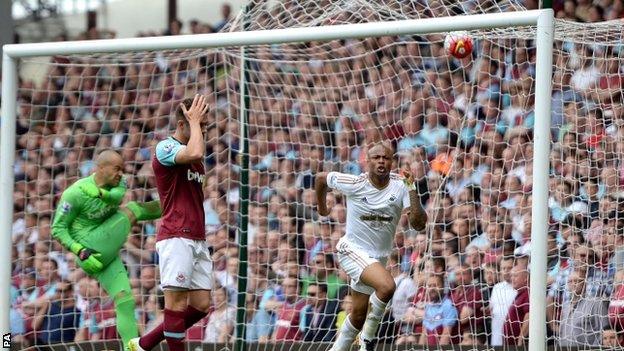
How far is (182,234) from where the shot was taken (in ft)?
30.1

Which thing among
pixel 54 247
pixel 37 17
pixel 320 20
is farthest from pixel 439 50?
pixel 37 17

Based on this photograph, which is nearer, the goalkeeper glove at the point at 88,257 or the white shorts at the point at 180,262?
the white shorts at the point at 180,262

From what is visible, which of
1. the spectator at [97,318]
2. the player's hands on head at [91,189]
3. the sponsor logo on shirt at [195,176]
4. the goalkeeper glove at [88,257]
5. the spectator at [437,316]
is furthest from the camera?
the spectator at [97,318]

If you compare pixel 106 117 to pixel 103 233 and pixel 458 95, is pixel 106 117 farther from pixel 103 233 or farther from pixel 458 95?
pixel 458 95

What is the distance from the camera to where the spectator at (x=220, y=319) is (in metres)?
12.0

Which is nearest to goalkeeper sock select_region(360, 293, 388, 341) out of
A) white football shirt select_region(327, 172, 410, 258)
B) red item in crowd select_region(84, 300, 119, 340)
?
white football shirt select_region(327, 172, 410, 258)

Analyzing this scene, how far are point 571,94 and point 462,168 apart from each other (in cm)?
108

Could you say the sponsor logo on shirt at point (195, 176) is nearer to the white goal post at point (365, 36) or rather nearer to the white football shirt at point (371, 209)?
the white goal post at point (365, 36)

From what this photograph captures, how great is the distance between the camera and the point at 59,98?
14.0 metres

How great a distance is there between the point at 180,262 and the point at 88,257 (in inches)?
62.5

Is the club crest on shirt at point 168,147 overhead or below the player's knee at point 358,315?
overhead

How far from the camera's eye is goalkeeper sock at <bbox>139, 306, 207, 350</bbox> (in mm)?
9352

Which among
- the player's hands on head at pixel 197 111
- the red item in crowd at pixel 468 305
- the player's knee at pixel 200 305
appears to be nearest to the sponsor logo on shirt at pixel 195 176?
the player's hands on head at pixel 197 111

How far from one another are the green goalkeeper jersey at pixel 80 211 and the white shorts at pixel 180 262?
1.53 meters
